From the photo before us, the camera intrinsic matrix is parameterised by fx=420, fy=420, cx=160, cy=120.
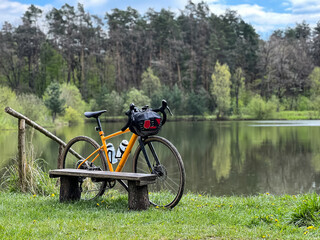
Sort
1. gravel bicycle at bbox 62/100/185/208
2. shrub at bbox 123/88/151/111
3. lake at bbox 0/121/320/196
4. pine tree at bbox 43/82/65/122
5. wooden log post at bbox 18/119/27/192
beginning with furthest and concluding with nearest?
shrub at bbox 123/88/151/111, pine tree at bbox 43/82/65/122, lake at bbox 0/121/320/196, wooden log post at bbox 18/119/27/192, gravel bicycle at bbox 62/100/185/208

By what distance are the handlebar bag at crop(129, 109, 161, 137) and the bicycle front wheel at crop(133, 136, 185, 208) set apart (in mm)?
121

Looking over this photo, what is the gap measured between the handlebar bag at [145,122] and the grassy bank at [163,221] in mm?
899

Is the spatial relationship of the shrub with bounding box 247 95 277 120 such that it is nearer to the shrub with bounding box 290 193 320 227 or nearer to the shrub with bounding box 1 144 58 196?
the shrub with bounding box 1 144 58 196

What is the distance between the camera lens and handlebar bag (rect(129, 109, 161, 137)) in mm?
4903

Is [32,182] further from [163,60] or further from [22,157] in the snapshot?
[163,60]

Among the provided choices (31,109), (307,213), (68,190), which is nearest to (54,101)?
(31,109)

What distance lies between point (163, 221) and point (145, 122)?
1202 millimetres

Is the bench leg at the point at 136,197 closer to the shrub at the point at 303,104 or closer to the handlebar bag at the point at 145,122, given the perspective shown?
the handlebar bag at the point at 145,122

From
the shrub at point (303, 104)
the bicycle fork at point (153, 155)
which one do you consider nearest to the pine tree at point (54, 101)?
the shrub at point (303, 104)

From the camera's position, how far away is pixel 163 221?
427 centimetres

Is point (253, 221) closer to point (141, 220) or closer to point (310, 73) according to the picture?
point (141, 220)

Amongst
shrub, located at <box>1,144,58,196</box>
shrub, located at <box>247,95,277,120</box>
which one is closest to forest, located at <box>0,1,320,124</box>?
shrub, located at <box>247,95,277,120</box>

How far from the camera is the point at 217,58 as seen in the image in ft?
210

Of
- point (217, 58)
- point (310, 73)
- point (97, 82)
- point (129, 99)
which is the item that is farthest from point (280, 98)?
point (97, 82)
